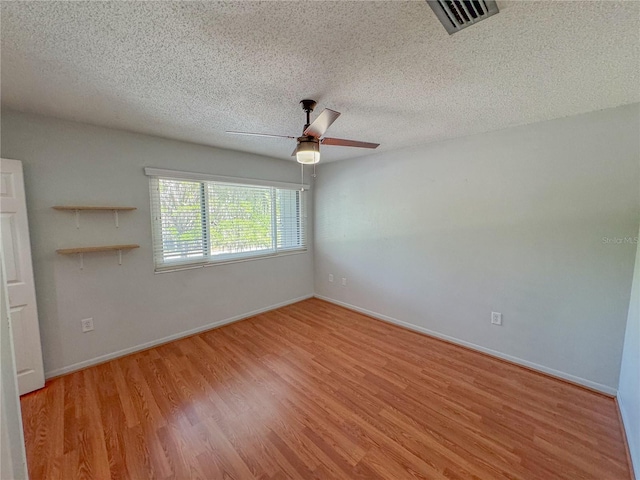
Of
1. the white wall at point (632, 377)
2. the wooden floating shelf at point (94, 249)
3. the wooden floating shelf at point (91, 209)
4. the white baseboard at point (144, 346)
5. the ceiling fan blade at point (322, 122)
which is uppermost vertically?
the ceiling fan blade at point (322, 122)

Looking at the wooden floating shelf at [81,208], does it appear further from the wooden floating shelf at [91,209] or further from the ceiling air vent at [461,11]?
the ceiling air vent at [461,11]

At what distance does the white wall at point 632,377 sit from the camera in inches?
57.3

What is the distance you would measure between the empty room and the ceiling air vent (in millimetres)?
15

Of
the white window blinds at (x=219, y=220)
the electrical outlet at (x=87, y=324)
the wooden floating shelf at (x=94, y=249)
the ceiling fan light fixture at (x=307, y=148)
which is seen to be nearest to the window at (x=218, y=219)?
the white window blinds at (x=219, y=220)

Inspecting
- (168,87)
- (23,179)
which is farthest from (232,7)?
(23,179)

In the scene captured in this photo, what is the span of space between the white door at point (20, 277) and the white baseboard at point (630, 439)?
4.17m

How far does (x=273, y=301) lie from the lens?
387 centimetres

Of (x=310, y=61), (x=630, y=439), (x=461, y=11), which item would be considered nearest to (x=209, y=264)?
(x=310, y=61)

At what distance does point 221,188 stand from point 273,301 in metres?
1.86

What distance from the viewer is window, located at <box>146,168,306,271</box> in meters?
2.79

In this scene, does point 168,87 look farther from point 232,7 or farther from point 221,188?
point 221,188

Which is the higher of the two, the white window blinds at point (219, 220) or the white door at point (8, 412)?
the white window blinds at point (219, 220)

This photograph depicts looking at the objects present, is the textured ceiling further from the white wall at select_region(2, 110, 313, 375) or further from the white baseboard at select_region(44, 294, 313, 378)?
the white baseboard at select_region(44, 294, 313, 378)

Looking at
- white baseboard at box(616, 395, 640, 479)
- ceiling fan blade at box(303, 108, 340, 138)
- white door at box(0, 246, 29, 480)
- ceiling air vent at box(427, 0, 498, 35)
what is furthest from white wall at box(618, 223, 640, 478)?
white door at box(0, 246, 29, 480)
